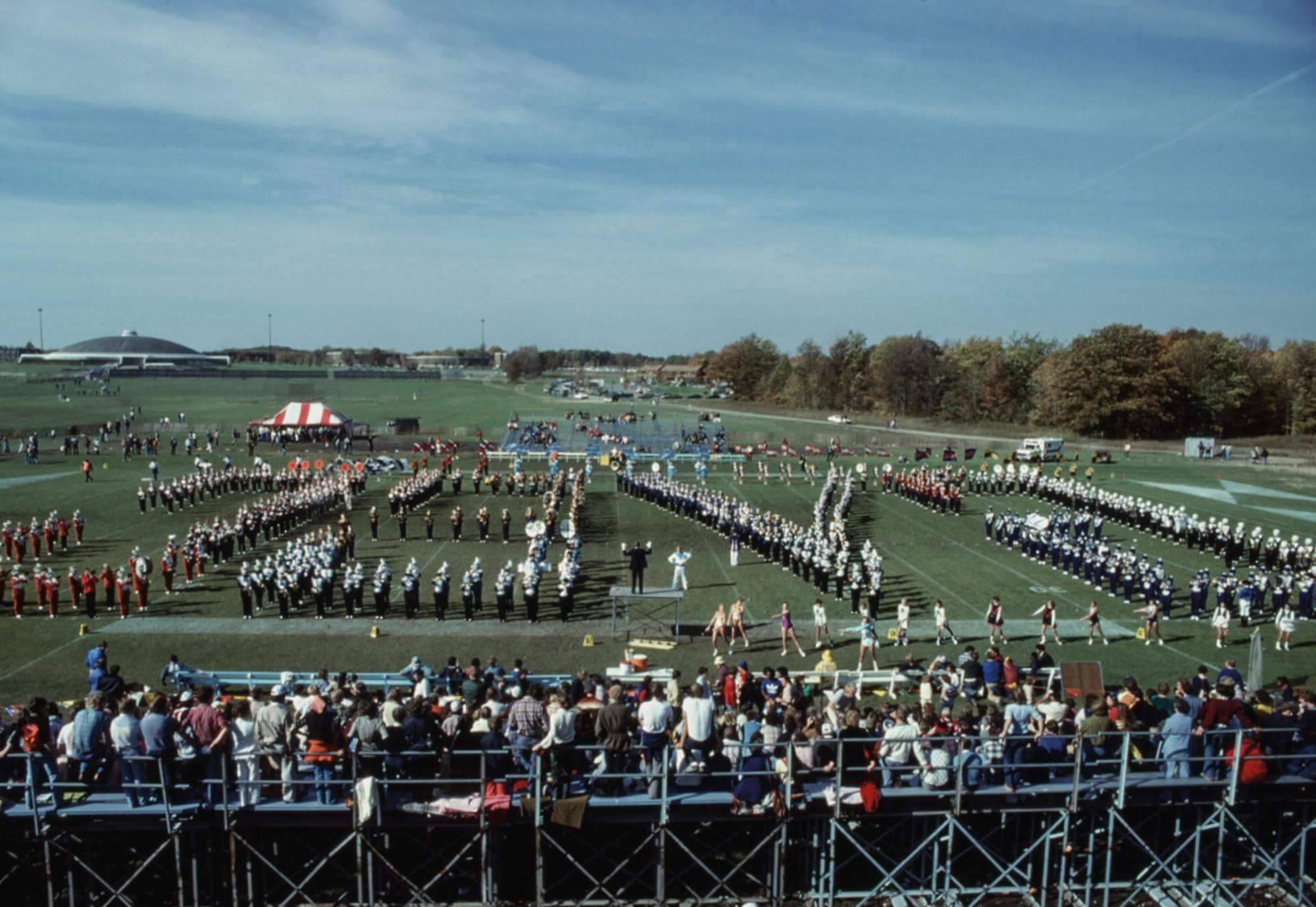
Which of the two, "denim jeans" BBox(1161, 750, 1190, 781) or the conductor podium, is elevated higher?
"denim jeans" BBox(1161, 750, 1190, 781)

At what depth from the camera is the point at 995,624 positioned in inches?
689

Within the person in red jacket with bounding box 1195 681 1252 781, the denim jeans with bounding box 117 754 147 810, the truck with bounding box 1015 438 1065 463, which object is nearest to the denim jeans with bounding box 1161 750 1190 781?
the person in red jacket with bounding box 1195 681 1252 781

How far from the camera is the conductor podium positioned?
58.4 feet

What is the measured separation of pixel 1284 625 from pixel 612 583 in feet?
44.2

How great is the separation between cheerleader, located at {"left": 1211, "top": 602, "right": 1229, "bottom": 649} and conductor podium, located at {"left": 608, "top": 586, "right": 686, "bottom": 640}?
9840mm

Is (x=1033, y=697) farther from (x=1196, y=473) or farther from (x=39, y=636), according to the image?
(x=1196, y=473)

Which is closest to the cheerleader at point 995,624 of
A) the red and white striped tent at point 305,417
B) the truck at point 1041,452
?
the truck at point 1041,452

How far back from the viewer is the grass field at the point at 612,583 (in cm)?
1653

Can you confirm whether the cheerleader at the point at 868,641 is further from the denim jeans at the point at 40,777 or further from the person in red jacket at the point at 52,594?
the person in red jacket at the point at 52,594

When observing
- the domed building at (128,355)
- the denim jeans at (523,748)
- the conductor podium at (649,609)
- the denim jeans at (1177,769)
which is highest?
the domed building at (128,355)

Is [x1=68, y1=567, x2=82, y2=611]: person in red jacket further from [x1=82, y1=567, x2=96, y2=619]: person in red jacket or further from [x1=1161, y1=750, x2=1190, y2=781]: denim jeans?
[x1=1161, y1=750, x2=1190, y2=781]: denim jeans

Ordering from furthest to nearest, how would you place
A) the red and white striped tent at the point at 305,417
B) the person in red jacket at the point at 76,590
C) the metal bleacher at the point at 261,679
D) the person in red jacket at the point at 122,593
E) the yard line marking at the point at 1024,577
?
the red and white striped tent at the point at 305,417, the person in red jacket at the point at 76,590, the person in red jacket at the point at 122,593, the yard line marking at the point at 1024,577, the metal bleacher at the point at 261,679

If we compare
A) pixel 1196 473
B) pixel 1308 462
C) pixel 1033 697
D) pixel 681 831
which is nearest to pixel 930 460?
pixel 1196 473

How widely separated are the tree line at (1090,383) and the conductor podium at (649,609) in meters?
56.0
